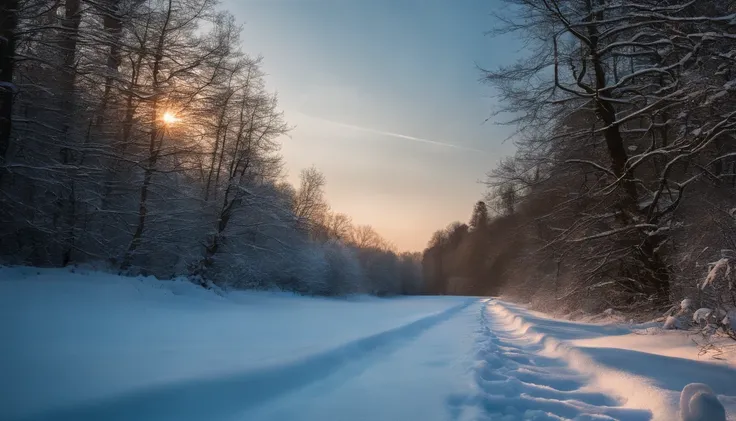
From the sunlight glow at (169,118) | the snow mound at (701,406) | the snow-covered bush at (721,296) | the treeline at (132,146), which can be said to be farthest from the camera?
the sunlight glow at (169,118)

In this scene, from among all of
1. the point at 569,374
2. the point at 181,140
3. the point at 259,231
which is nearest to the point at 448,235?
the point at 259,231

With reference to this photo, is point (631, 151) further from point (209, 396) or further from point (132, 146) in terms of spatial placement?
point (132, 146)

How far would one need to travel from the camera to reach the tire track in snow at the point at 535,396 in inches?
117

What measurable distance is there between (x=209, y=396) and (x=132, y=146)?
463 inches

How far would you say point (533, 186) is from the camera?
9.77 metres

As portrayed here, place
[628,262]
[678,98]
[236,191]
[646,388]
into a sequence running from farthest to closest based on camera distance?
[236,191] < [628,262] < [678,98] < [646,388]

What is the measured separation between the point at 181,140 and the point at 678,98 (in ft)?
43.9

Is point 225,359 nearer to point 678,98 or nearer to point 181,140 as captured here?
point 678,98

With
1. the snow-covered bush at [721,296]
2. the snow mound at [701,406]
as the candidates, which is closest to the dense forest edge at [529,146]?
the snow-covered bush at [721,296]

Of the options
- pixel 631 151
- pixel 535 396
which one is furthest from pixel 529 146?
pixel 535 396

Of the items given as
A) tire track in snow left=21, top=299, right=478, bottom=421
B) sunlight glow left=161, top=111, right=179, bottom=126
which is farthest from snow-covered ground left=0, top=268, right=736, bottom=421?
sunlight glow left=161, top=111, right=179, bottom=126

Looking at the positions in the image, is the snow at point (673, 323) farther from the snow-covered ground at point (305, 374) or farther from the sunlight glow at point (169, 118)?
the sunlight glow at point (169, 118)

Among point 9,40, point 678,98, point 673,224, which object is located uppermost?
point 9,40

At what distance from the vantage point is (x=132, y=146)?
40.4ft
